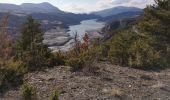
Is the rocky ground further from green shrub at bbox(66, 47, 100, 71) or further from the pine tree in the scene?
the pine tree

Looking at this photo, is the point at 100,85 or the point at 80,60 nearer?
the point at 100,85

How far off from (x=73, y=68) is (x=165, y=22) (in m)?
16.1

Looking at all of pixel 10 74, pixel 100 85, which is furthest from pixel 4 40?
pixel 100 85

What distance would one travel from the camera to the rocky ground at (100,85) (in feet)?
35.2

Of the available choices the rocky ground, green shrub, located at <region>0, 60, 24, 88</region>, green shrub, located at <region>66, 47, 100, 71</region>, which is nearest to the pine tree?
green shrub, located at <region>0, 60, 24, 88</region>

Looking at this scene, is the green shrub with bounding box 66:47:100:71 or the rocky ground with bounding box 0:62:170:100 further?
the green shrub with bounding box 66:47:100:71

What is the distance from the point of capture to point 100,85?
39.5ft

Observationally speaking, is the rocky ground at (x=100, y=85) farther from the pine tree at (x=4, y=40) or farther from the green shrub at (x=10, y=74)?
the pine tree at (x=4, y=40)

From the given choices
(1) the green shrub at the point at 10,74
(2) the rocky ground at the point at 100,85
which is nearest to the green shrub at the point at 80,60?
(2) the rocky ground at the point at 100,85

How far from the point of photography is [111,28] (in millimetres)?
173375

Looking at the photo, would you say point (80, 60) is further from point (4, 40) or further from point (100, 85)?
point (4, 40)

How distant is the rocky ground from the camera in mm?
10727

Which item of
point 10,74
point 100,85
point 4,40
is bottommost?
point 100,85

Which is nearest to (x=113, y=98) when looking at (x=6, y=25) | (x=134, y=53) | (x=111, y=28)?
(x=6, y=25)
